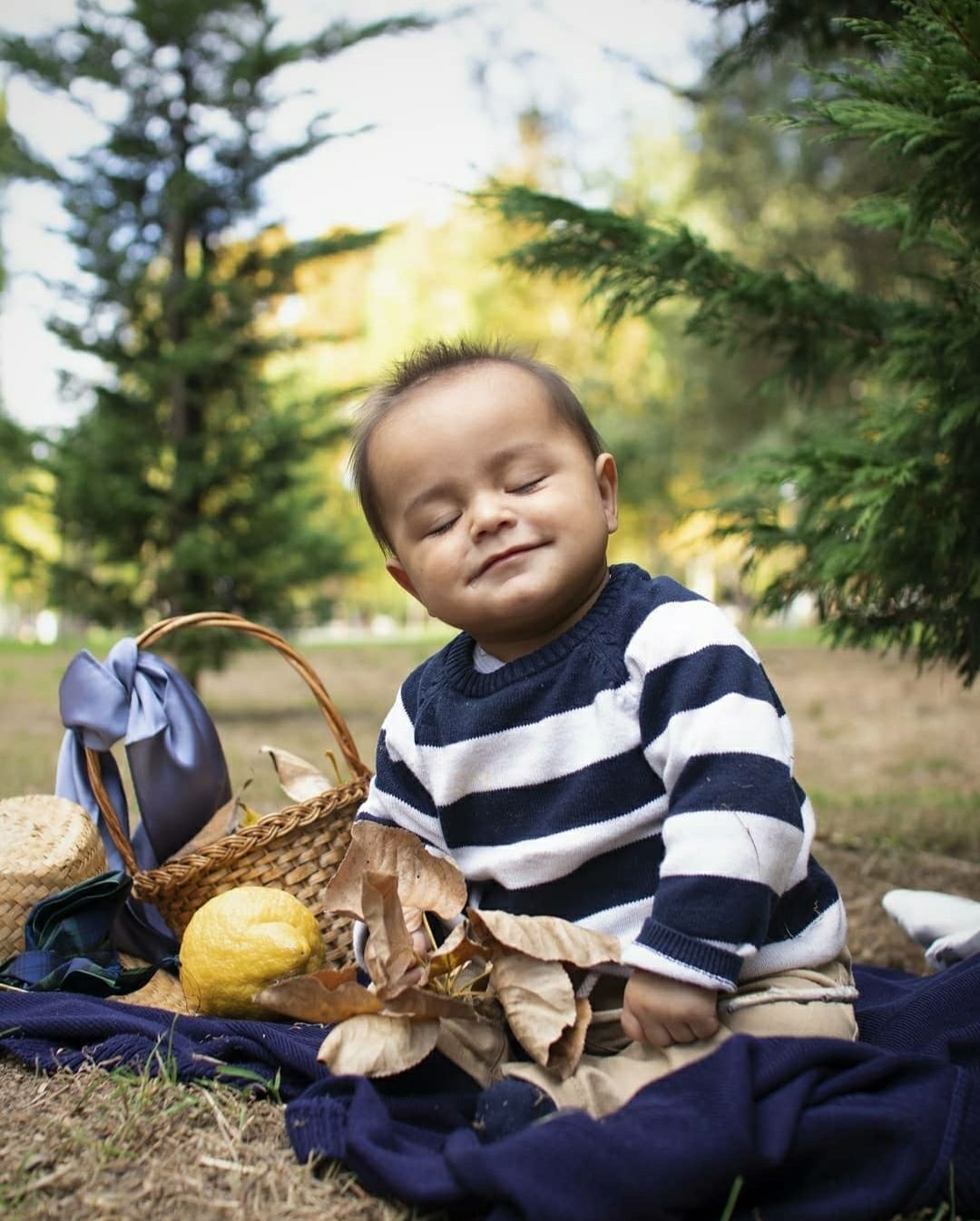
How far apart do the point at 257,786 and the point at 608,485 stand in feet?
12.2

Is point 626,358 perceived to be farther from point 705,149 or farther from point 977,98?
point 977,98

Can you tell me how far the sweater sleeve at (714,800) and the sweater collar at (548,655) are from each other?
0.16 m

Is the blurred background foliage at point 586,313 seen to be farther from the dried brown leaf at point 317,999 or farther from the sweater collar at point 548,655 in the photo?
the dried brown leaf at point 317,999

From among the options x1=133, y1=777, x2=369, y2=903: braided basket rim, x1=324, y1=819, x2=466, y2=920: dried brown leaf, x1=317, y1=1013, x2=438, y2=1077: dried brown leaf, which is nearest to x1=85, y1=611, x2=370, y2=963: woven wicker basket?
x1=133, y1=777, x2=369, y2=903: braided basket rim

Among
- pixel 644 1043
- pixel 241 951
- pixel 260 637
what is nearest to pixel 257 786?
pixel 260 637

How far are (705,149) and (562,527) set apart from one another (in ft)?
48.1

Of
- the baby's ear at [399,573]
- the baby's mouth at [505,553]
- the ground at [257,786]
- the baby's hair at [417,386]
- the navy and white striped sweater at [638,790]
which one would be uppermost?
the baby's hair at [417,386]

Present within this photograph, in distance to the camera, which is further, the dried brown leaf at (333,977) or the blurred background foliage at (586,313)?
the blurred background foliage at (586,313)

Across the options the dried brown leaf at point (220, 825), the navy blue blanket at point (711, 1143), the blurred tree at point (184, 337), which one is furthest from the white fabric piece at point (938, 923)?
→ the blurred tree at point (184, 337)

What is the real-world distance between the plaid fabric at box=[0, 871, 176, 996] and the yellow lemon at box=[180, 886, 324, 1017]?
26cm

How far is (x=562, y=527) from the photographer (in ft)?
7.25

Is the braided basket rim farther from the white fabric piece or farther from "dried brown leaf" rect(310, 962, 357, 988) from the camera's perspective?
the white fabric piece

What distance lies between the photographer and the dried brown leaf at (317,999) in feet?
6.62

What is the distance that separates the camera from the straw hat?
2.75 m
